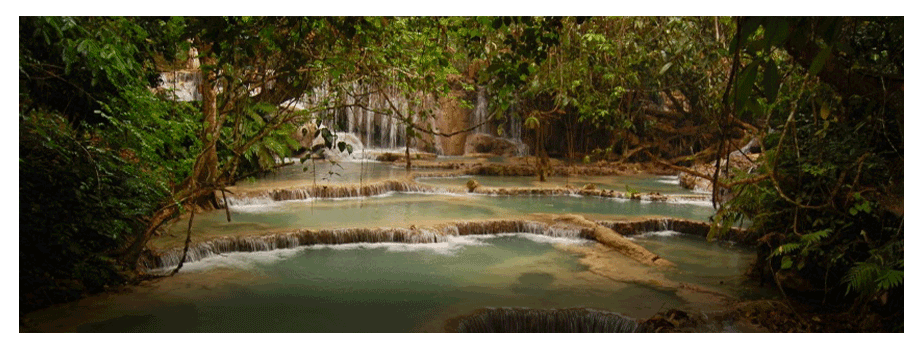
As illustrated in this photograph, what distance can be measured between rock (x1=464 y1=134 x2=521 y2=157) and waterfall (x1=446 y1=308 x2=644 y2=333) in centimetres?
1394

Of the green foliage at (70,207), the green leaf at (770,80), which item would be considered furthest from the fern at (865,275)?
the green foliage at (70,207)

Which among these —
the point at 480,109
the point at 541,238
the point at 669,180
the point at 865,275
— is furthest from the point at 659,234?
the point at 480,109

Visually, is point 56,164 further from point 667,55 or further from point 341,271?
point 667,55

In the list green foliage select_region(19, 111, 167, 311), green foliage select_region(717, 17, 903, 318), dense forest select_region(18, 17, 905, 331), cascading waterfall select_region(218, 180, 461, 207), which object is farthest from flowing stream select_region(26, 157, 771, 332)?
cascading waterfall select_region(218, 180, 461, 207)

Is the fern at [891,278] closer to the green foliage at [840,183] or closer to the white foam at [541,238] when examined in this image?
the green foliage at [840,183]

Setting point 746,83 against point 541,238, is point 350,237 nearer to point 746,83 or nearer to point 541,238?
point 541,238

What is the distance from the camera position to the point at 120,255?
162 inches

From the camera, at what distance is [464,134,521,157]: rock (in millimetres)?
17953

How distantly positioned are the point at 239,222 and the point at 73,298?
2.99m

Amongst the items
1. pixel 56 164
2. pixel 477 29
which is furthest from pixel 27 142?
pixel 477 29

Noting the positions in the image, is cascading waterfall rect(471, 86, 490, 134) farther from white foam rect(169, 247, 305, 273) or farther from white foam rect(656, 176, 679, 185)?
white foam rect(169, 247, 305, 273)

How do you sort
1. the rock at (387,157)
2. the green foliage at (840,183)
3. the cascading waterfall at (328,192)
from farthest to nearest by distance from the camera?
the rock at (387,157) → the cascading waterfall at (328,192) → the green foliage at (840,183)

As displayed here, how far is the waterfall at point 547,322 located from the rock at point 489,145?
45.7ft

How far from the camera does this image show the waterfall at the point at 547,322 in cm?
384
